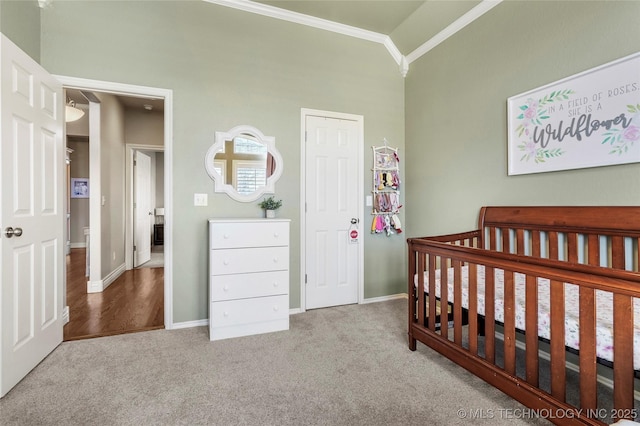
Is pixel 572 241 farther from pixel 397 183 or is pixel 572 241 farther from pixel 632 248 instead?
pixel 397 183

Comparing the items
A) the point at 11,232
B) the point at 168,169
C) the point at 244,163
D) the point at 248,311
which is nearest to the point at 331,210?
the point at 244,163

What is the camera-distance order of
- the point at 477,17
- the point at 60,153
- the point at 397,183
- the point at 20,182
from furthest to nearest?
1. the point at 397,183
2. the point at 477,17
3. the point at 60,153
4. the point at 20,182

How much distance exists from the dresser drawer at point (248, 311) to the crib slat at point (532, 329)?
175 centimetres

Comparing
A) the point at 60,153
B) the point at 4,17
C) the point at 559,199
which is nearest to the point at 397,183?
the point at 559,199

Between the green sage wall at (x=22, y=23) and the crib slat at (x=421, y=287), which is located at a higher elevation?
the green sage wall at (x=22, y=23)

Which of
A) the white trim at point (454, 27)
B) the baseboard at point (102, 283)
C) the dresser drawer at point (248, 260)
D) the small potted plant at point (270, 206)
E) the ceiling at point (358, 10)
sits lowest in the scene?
the baseboard at point (102, 283)

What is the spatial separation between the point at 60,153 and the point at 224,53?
5.13 ft

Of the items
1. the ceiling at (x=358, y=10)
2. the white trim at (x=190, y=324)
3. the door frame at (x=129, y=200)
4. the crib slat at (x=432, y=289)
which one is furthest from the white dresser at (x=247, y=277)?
the door frame at (x=129, y=200)

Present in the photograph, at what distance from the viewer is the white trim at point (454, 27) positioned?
252cm

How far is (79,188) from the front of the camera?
6914 mm

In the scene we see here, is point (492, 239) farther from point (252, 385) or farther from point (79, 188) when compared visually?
point (79, 188)

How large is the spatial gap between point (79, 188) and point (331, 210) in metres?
6.71

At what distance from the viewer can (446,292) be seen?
1948 mm

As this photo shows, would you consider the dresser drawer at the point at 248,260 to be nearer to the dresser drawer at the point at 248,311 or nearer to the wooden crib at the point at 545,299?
the dresser drawer at the point at 248,311
